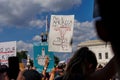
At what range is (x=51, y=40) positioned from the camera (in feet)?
35.8

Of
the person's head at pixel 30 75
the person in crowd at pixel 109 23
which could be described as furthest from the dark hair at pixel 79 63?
the person in crowd at pixel 109 23

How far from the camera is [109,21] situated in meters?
1.10

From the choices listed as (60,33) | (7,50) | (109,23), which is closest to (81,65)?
(109,23)

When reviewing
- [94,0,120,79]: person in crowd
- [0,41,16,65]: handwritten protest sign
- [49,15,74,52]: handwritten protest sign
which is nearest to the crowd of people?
[94,0,120,79]: person in crowd

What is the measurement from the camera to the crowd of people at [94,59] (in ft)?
3.60

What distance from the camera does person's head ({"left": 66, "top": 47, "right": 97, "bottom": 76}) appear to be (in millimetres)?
2746

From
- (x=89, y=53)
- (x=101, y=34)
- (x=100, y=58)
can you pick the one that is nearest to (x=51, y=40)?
(x=89, y=53)

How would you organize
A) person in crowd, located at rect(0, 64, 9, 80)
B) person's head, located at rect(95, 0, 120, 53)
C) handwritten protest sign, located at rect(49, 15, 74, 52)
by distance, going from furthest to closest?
handwritten protest sign, located at rect(49, 15, 74, 52) < person in crowd, located at rect(0, 64, 9, 80) < person's head, located at rect(95, 0, 120, 53)

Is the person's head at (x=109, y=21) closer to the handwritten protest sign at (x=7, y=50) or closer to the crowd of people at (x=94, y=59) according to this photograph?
the crowd of people at (x=94, y=59)

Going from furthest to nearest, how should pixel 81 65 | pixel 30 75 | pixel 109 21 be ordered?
pixel 30 75 → pixel 81 65 → pixel 109 21

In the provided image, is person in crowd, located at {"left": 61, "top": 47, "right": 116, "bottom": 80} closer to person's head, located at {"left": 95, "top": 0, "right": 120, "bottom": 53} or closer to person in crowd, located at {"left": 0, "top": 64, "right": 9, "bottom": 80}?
person's head, located at {"left": 95, "top": 0, "right": 120, "bottom": 53}

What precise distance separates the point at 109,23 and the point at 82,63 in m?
1.71

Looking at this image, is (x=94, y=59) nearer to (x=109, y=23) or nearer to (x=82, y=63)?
(x=82, y=63)

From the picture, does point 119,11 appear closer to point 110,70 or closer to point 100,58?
point 110,70
